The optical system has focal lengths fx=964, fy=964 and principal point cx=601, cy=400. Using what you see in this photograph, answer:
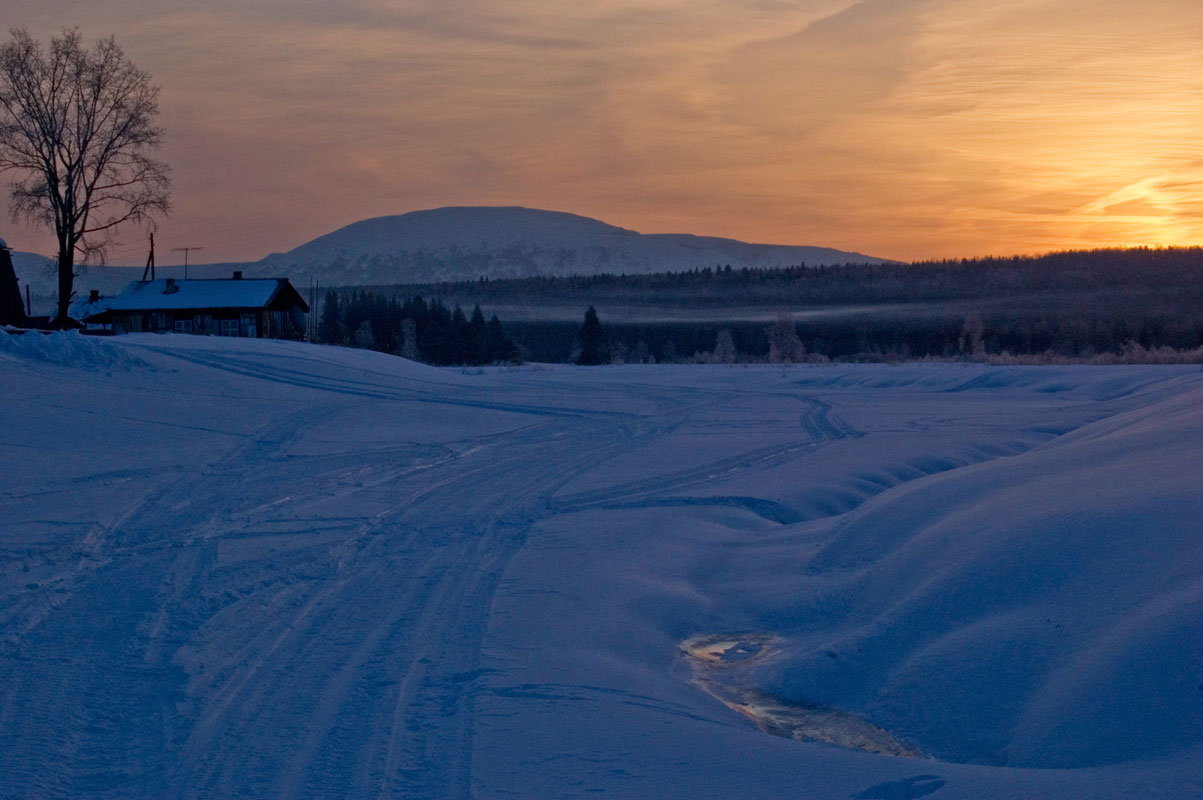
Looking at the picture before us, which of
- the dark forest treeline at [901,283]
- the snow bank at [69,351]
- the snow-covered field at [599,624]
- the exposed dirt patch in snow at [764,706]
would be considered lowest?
the exposed dirt patch in snow at [764,706]

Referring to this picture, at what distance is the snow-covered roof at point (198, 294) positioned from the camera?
45.2m

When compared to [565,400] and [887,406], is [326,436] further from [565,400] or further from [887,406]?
[887,406]

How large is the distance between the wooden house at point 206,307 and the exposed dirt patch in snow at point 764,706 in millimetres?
41974

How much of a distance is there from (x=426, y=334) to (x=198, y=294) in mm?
30608

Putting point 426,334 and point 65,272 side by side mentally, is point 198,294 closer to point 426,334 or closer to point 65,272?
point 65,272

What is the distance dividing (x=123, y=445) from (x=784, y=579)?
9.49 m

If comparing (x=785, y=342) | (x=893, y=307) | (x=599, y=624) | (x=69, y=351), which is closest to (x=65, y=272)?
(x=69, y=351)

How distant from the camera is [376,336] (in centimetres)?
8369

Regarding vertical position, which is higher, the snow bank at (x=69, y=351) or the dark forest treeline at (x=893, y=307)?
the dark forest treeline at (x=893, y=307)

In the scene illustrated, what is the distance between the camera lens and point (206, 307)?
4519 centimetres

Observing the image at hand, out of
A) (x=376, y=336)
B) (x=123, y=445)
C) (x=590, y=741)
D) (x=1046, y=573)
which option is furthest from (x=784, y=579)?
(x=376, y=336)

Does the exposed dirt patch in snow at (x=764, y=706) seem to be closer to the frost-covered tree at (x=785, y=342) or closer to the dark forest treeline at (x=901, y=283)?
the frost-covered tree at (x=785, y=342)

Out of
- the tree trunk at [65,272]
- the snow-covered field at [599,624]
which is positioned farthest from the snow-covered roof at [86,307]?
the snow-covered field at [599,624]

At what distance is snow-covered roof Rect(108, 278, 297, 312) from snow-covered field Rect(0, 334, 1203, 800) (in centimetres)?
3352
